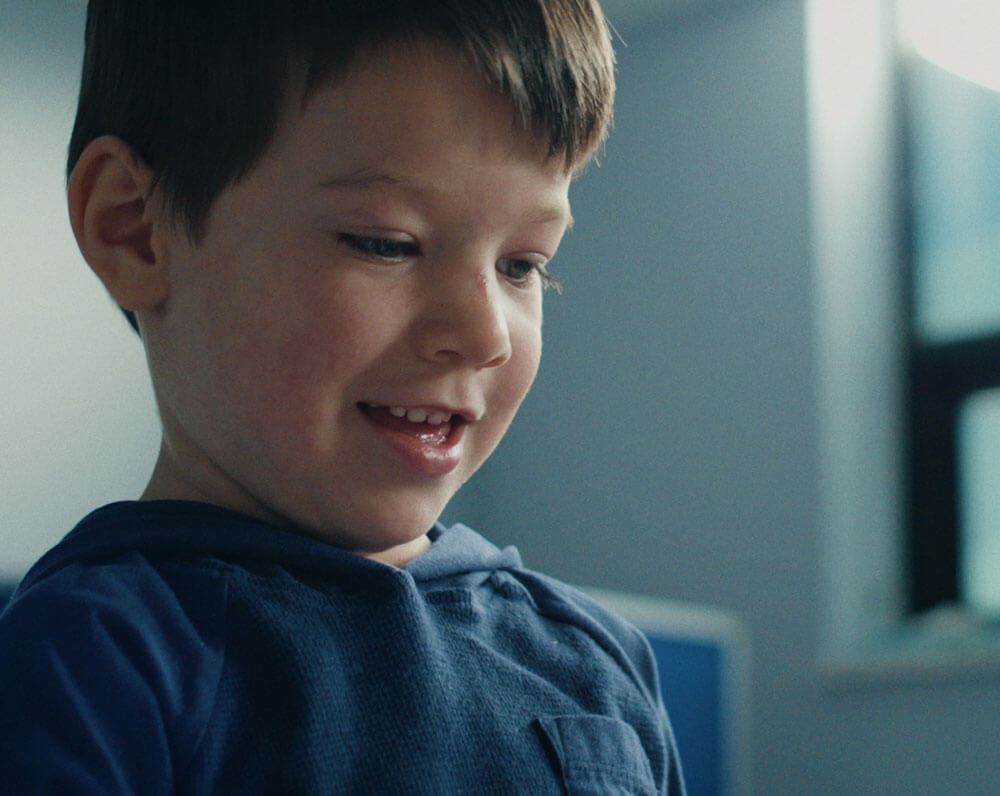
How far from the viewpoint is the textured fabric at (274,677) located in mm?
463

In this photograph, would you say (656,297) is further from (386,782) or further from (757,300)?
(386,782)

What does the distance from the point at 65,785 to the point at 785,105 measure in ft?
9.14

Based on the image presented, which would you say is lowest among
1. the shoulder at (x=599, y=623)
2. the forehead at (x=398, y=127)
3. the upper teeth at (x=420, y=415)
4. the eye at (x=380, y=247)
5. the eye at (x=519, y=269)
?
the shoulder at (x=599, y=623)

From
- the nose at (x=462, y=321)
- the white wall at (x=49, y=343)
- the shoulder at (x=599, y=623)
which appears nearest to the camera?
the nose at (x=462, y=321)

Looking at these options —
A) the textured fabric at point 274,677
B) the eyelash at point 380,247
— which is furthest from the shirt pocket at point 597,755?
the eyelash at point 380,247

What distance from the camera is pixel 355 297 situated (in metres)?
0.54

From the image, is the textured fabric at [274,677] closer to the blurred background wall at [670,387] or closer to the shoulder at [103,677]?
the shoulder at [103,677]

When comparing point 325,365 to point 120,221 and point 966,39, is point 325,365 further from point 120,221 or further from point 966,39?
point 966,39

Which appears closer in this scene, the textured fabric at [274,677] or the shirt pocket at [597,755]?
the textured fabric at [274,677]

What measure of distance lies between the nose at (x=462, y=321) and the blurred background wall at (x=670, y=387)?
6.08ft

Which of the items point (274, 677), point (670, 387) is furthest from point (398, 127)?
point (670, 387)

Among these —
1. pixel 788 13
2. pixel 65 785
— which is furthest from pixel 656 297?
pixel 65 785

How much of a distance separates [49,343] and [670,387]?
1.49 metres

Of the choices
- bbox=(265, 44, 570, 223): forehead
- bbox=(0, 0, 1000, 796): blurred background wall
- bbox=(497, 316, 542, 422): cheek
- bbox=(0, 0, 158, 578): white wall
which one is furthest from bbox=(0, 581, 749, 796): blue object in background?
bbox=(265, 44, 570, 223): forehead
